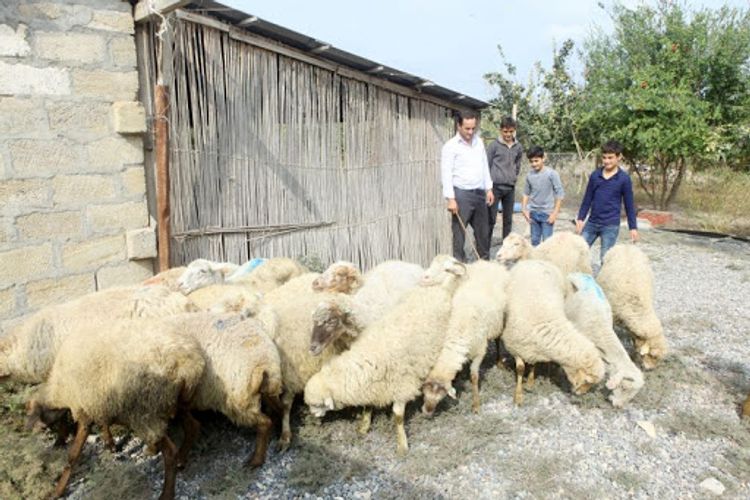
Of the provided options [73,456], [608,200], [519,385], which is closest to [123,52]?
[73,456]

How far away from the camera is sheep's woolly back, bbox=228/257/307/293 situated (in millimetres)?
4879

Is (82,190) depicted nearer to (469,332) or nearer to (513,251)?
(469,332)

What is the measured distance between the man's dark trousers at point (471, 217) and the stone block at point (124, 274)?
390 cm

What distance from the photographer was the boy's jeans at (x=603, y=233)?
251 inches

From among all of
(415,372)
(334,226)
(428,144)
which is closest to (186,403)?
(415,372)

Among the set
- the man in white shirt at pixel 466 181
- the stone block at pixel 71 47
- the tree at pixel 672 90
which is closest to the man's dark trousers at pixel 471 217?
the man in white shirt at pixel 466 181

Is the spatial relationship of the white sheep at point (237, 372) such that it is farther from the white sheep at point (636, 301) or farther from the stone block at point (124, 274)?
the white sheep at point (636, 301)

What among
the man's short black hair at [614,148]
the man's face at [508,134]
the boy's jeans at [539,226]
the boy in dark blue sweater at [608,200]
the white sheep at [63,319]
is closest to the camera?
the white sheep at [63,319]

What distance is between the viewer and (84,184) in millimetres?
4285

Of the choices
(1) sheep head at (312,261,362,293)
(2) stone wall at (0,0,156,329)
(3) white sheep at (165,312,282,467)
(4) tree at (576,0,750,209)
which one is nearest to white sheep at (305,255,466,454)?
(3) white sheep at (165,312,282,467)

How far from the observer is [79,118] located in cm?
421

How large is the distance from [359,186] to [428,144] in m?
1.67

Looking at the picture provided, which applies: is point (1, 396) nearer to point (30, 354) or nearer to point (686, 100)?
point (30, 354)

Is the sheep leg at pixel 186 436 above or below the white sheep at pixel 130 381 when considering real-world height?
below
